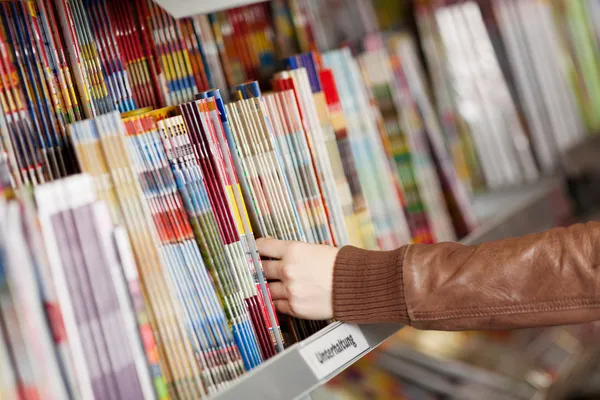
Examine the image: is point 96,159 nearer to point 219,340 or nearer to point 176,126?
point 176,126

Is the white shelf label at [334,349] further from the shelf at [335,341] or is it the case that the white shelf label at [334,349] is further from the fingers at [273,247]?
the fingers at [273,247]

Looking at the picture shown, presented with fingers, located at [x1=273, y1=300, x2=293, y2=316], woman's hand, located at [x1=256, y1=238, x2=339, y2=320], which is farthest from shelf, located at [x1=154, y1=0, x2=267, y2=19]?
fingers, located at [x1=273, y1=300, x2=293, y2=316]

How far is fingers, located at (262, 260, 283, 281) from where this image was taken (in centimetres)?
107

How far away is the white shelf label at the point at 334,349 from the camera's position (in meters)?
0.99

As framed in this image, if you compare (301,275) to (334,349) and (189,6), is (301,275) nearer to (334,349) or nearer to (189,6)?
(334,349)

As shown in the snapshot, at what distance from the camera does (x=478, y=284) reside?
1.06m

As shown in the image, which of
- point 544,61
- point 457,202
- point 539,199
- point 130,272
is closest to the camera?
point 130,272

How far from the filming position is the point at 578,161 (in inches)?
77.8

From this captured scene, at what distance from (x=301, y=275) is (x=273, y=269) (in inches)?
2.0

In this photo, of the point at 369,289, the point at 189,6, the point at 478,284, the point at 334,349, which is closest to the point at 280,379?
the point at 334,349

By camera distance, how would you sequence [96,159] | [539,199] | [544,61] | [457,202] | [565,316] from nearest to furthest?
[96,159]
[565,316]
[457,202]
[539,199]
[544,61]

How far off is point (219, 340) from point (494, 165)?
1.18m

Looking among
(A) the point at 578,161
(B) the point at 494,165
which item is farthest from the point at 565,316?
(A) the point at 578,161

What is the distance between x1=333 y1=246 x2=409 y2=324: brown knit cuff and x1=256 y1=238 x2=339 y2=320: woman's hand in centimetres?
2
